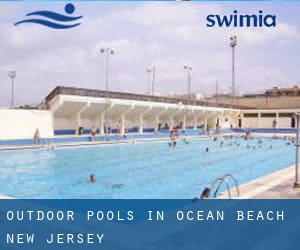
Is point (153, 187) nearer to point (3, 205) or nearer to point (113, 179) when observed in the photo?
point (113, 179)

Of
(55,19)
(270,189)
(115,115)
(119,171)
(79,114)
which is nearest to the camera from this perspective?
(270,189)

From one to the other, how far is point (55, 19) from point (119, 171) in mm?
10424

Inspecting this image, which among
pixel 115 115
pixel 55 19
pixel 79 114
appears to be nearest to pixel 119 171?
pixel 55 19

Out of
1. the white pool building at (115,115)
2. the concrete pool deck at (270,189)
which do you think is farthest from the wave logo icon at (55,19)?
the concrete pool deck at (270,189)

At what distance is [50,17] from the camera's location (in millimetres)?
19547

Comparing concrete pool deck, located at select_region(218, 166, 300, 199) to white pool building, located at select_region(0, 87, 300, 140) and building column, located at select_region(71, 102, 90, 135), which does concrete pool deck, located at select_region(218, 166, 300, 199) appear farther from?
building column, located at select_region(71, 102, 90, 135)

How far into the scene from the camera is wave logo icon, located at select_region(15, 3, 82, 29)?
19398 mm

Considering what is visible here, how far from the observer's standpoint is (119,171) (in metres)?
13.6

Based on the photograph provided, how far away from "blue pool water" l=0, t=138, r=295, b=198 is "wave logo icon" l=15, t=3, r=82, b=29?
264 inches

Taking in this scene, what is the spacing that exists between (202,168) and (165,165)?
1.55m

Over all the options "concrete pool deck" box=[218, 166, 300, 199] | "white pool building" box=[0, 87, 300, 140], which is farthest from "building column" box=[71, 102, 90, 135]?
"concrete pool deck" box=[218, 166, 300, 199]

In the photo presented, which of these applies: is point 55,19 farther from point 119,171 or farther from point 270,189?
point 270,189

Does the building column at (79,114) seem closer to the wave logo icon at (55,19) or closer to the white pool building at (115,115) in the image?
the white pool building at (115,115)

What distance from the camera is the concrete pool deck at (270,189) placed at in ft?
23.0
